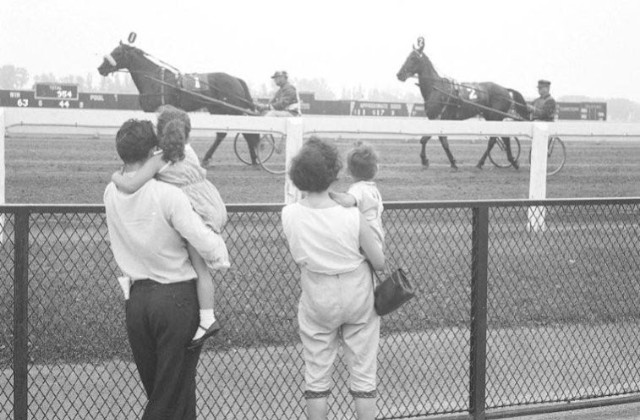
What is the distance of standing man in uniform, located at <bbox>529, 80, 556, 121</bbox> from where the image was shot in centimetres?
Answer: 2177

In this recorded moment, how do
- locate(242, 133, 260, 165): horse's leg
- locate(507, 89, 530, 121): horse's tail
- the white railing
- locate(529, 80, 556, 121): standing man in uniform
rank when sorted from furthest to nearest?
locate(507, 89, 530, 121): horse's tail → locate(529, 80, 556, 121): standing man in uniform → locate(242, 133, 260, 165): horse's leg → the white railing

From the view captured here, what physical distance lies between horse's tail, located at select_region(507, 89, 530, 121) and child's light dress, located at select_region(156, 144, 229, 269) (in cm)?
1880

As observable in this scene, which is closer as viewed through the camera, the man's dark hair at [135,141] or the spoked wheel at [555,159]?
the man's dark hair at [135,141]

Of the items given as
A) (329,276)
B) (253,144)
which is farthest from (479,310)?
(253,144)

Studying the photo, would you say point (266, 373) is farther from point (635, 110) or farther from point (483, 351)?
point (635, 110)

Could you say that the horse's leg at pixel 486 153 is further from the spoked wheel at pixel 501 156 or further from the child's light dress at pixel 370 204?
the child's light dress at pixel 370 204

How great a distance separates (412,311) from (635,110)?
72551mm

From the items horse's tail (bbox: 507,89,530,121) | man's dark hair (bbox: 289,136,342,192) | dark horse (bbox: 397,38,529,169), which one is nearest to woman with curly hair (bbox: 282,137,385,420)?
man's dark hair (bbox: 289,136,342,192)

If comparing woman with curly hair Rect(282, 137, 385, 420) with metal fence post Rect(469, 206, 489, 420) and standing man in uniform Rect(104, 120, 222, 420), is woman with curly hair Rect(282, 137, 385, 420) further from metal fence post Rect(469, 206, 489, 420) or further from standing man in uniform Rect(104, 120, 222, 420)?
metal fence post Rect(469, 206, 489, 420)

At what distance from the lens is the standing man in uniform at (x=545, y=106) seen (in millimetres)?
21766

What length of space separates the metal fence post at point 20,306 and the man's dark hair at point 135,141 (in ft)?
2.54

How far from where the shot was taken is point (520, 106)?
2273 cm

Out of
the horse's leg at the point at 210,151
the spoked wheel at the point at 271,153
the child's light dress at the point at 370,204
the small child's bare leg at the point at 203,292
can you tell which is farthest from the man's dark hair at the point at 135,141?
the horse's leg at the point at 210,151

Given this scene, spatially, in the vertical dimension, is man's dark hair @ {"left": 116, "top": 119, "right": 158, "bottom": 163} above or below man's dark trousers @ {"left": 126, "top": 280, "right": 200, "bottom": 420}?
above
